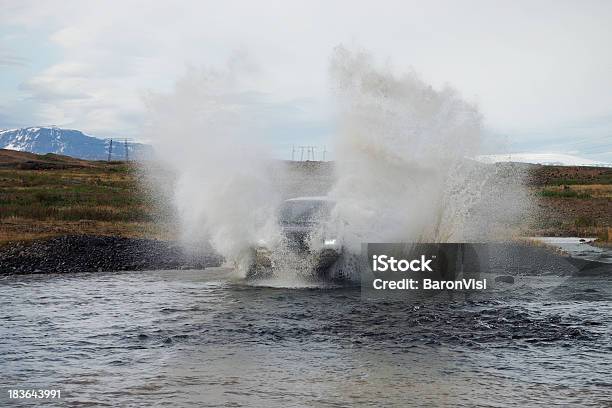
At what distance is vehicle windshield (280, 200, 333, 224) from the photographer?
17.9 m

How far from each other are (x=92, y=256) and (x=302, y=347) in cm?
1339

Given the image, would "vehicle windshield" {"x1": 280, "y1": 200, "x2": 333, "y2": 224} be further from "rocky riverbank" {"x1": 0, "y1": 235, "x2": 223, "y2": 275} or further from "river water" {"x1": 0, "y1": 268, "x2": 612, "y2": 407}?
"rocky riverbank" {"x1": 0, "y1": 235, "x2": 223, "y2": 275}

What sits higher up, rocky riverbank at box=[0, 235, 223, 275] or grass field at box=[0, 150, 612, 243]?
grass field at box=[0, 150, 612, 243]

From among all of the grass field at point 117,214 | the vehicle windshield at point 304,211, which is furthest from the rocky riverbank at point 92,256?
the vehicle windshield at point 304,211

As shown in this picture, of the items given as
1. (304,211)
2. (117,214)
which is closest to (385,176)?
(304,211)

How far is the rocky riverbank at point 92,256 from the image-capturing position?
815 inches

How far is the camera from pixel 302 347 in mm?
10438

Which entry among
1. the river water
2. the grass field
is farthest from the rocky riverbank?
the river water

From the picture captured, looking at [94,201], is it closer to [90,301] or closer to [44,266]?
[44,266]

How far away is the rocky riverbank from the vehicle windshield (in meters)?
4.12

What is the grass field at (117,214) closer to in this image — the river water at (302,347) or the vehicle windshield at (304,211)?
the vehicle windshield at (304,211)

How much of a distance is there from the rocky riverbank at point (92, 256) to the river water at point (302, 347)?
4.69 m

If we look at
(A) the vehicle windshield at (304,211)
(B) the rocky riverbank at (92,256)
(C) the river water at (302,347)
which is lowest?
(C) the river water at (302,347)

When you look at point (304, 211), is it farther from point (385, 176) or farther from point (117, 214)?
point (117, 214)
